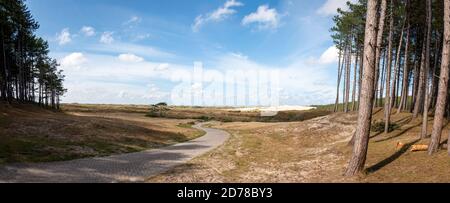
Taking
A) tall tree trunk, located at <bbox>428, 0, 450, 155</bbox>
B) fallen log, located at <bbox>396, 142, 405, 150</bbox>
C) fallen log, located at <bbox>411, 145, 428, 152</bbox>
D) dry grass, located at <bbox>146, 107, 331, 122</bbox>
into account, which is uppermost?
tall tree trunk, located at <bbox>428, 0, 450, 155</bbox>

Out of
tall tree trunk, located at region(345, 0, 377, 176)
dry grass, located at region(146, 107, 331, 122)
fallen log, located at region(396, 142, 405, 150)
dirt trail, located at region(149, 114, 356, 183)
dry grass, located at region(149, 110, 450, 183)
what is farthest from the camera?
dry grass, located at region(146, 107, 331, 122)

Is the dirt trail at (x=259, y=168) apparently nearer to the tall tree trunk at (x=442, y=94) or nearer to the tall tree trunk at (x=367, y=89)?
the tall tree trunk at (x=367, y=89)

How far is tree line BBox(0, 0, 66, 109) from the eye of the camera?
46.3m

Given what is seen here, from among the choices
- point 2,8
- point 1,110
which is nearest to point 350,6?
point 1,110

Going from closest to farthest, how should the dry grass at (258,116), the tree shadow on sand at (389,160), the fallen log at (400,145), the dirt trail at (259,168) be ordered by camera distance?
the dirt trail at (259,168)
the tree shadow on sand at (389,160)
the fallen log at (400,145)
the dry grass at (258,116)

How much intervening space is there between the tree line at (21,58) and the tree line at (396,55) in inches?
1765

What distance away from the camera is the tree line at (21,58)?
152 ft

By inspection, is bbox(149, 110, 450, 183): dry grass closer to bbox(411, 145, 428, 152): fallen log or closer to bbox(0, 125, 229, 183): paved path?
bbox(411, 145, 428, 152): fallen log

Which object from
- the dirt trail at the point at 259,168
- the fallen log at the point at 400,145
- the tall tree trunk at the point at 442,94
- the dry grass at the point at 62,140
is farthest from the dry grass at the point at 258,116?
the tall tree trunk at the point at 442,94

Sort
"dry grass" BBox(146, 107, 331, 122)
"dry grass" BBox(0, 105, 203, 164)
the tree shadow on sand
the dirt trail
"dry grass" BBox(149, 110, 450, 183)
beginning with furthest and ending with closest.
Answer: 1. "dry grass" BBox(146, 107, 331, 122)
2. "dry grass" BBox(0, 105, 203, 164)
3. the tree shadow on sand
4. the dirt trail
5. "dry grass" BBox(149, 110, 450, 183)

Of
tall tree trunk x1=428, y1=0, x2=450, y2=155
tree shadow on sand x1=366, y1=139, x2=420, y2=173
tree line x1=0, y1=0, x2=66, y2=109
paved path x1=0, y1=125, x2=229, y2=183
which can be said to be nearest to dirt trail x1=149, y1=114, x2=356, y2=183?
paved path x1=0, y1=125, x2=229, y2=183

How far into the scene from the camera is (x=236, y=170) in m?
16.0

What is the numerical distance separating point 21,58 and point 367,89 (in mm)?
54210

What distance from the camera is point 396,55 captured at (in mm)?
41781
